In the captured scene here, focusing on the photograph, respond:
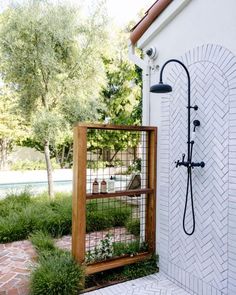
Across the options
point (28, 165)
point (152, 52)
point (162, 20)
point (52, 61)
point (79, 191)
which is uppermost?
point (52, 61)

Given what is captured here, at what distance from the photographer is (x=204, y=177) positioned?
2977 mm

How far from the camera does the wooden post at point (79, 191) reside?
119 inches

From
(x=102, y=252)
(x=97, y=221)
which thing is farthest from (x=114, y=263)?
(x=97, y=221)

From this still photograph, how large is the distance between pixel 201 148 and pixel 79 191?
140 cm

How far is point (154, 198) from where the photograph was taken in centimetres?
365

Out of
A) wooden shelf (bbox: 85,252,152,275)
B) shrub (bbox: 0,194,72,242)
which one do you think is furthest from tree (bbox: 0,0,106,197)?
wooden shelf (bbox: 85,252,152,275)

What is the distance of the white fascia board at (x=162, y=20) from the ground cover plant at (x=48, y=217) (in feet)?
8.06

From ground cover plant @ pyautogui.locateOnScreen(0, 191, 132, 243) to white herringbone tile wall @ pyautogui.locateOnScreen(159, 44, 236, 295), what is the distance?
1.40 metres

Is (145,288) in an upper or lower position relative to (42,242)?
lower

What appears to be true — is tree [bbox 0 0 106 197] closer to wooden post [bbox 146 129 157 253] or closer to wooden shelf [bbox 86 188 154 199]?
wooden post [bbox 146 129 157 253]

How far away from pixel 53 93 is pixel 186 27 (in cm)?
494

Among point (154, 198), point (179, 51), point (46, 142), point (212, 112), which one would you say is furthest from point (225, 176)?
point (46, 142)

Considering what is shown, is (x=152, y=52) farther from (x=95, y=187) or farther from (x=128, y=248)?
(x=128, y=248)

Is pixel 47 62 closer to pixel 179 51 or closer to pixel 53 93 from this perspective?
pixel 53 93
